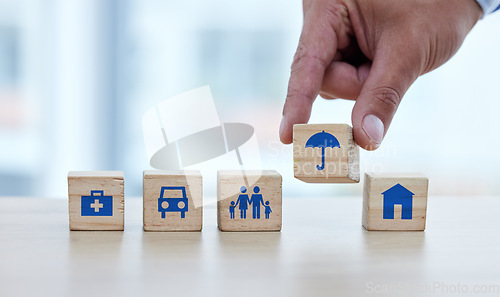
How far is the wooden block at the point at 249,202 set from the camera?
92cm

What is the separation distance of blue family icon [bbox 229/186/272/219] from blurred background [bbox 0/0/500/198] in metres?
1.91

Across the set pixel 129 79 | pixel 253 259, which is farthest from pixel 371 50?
pixel 129 79

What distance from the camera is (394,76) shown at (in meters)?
0.96

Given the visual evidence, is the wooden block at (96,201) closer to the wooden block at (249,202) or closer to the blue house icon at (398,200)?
the wooden block at (249,202)

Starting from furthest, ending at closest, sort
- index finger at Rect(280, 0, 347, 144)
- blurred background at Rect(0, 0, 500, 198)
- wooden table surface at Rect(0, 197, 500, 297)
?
blurred background at Rect(0, 0, 500, 198)
index finger at Rect(280, 0, 347, 144)
wooden table surface at Rect(0, 197, 500, 297)

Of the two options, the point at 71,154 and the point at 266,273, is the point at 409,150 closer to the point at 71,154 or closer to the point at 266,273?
the point at 71,154

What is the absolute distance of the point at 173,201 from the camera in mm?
916

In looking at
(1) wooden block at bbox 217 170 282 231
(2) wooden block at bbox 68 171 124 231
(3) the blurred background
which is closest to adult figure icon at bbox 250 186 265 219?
(1) wooden block at bbox 217 170 282 231

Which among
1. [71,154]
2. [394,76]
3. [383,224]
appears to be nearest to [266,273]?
[383,224]

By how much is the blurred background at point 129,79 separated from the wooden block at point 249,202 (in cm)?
190

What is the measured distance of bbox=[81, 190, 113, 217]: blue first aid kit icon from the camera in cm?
91

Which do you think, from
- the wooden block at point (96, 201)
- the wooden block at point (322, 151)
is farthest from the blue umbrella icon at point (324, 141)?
the wooden block at point (96, 201)

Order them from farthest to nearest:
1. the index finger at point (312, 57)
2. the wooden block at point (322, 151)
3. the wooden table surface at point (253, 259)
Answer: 1. the index finger at point (312, 57)
2. the wooden block at point (322, 151)
3. the wooden table surface at point (253, 259)

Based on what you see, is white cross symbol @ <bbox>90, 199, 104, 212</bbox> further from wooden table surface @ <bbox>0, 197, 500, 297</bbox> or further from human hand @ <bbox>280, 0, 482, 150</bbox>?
human hand @ <bbox>280, 0, 482, 150</bbox>
